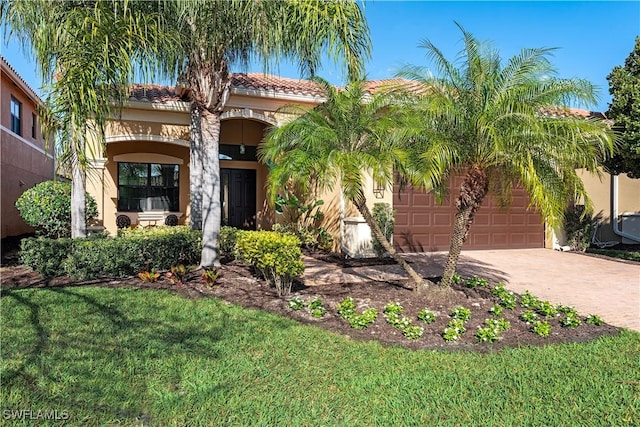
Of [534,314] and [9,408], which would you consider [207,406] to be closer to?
[9,408]

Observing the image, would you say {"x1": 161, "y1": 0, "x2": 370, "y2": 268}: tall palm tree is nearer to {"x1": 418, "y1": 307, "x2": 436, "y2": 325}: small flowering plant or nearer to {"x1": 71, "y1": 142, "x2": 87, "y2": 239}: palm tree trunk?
{"x1": 71, "y1": 142, "x2": 87, "y2": 239}: palm tree trunk

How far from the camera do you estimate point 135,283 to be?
7398mm

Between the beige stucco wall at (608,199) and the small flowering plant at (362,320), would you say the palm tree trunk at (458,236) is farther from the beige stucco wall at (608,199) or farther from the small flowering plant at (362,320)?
the beige stucco wall at (608,199)

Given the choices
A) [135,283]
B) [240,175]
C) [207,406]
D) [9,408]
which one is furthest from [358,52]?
[240,175]

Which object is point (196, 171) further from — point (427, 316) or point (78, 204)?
point (427, 316)

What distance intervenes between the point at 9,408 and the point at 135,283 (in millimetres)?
4254

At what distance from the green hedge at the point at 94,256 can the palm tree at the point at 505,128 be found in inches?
213

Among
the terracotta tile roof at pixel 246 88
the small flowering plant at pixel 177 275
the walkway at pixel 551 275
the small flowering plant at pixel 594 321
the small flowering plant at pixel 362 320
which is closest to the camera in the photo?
the small flowering plant at pixel 362 320

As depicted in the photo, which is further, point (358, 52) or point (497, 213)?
point (497, 213)

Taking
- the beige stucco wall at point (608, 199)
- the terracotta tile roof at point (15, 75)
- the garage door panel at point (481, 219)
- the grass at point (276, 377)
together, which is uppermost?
the terracotta tile roof at point (15, 75)

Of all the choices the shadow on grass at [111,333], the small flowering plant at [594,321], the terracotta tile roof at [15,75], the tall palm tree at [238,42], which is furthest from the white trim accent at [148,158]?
the small flowering plant at [594,321]

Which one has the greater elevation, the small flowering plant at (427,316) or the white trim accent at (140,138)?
the white trim accent at (140,138)

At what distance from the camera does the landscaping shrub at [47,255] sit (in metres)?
7.56

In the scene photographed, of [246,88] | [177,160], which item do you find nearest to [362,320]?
[246,88]
